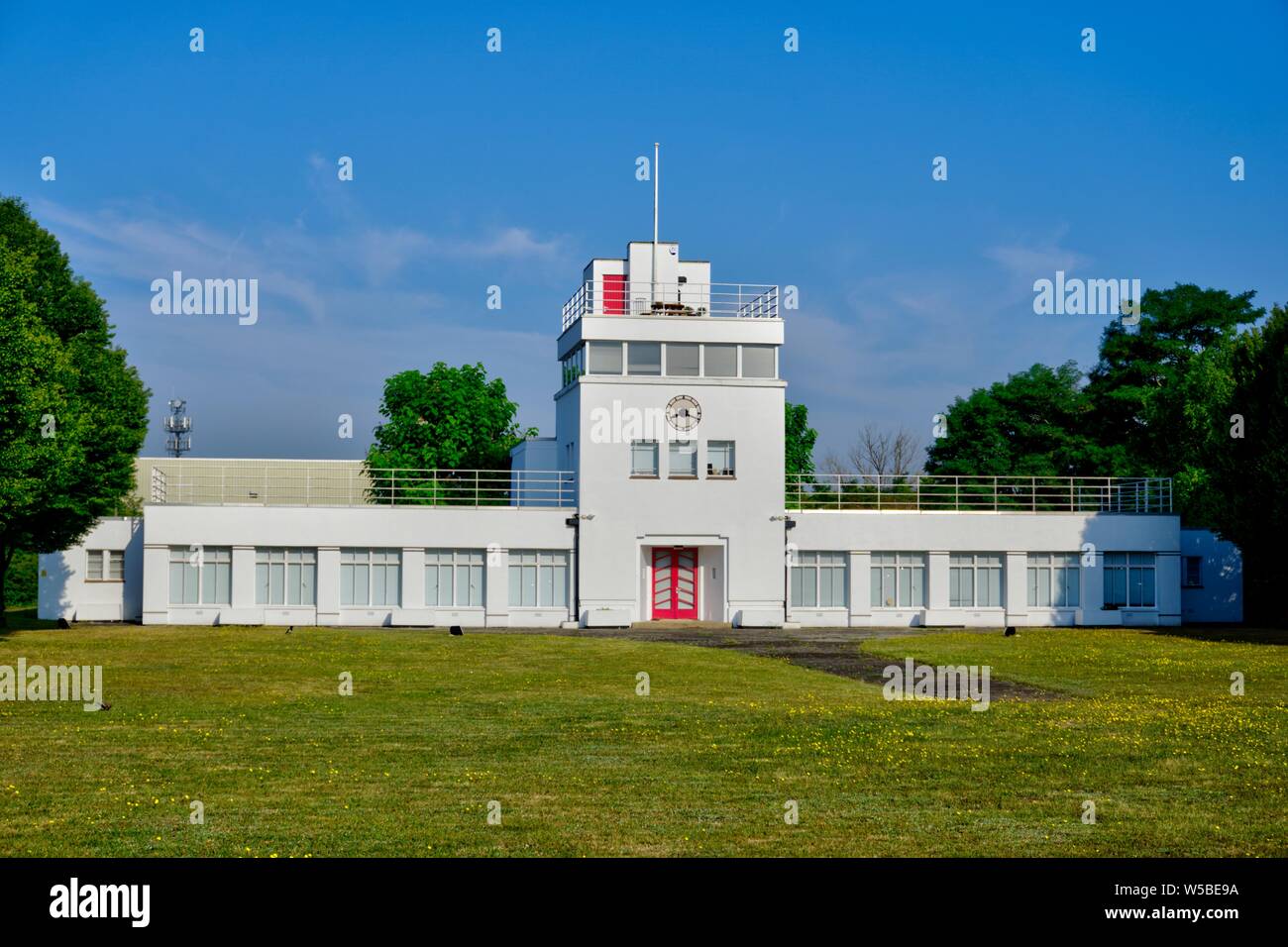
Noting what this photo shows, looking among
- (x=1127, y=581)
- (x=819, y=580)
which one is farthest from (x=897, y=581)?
(x=1127, y=581)

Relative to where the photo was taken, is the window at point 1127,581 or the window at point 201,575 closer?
the window at point 201,575

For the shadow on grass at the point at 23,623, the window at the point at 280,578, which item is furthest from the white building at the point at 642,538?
the shadow on grass at the point at 23,623

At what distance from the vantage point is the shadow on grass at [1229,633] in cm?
4172

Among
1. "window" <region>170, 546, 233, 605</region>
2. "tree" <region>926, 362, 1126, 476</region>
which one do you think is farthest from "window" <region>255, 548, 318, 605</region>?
"tree" <region>926, 362, 1126, 476</region>

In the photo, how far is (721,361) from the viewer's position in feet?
151

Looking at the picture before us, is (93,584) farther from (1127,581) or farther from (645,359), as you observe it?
(1127,581)

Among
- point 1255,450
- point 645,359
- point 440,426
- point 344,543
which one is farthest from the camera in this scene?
point 440,426

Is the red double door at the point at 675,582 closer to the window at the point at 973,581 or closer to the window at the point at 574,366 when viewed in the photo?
the window at the point at 574,366

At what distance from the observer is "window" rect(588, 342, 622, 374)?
45625mm

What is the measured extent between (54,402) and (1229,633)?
3761 centimetres

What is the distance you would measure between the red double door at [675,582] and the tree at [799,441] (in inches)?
1572
